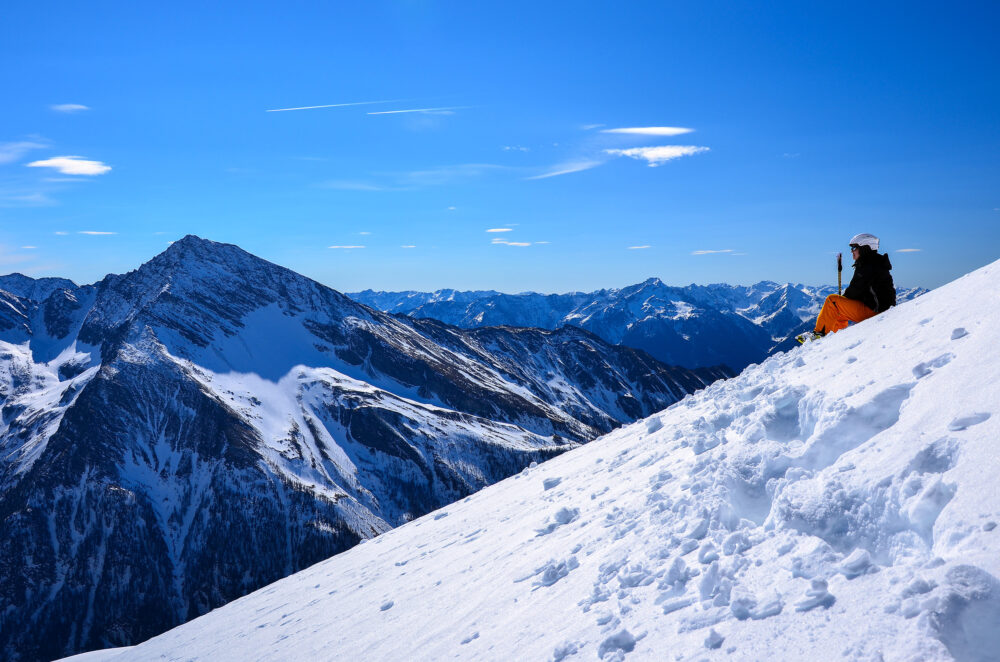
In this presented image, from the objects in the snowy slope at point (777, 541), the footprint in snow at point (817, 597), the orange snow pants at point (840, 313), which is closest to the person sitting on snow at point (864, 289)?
the orange snow pants at point (840, 313)

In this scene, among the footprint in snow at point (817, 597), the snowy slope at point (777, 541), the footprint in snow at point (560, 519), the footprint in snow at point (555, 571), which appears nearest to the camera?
the snowy slope at point (777, 541)

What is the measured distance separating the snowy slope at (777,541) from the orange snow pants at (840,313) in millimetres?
1803

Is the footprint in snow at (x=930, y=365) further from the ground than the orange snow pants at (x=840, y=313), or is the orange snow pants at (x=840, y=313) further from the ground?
the orange snow pants at (x=840, y=313)

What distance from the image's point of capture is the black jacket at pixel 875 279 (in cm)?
1296

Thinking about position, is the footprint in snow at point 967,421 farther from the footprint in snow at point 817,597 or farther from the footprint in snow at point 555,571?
the footprint in snow at point 555,571

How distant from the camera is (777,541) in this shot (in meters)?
6.45

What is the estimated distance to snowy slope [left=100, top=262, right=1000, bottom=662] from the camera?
16.5ft

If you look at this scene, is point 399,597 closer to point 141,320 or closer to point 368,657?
point 368,657

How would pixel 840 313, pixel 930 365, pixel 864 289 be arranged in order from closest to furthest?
pixel 930 365, pixel 864 289, pixel 840 313

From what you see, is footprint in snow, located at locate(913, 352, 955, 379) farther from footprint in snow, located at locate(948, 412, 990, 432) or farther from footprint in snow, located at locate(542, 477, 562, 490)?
footprint in snow, located at locate(542, 477, 562, 490)

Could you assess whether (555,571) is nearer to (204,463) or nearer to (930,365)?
(930,365)

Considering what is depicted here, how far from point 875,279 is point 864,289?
0.36m

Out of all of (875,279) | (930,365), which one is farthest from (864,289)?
(930,365)

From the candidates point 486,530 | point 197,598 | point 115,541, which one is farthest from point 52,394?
point 486,530
